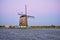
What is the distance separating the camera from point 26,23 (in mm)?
81125

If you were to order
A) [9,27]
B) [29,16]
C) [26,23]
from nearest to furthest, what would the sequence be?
[26,23] < [29,16] < [9,27]

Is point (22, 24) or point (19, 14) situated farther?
point (19, 14)

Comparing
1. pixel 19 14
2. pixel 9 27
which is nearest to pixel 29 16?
pixel 19 14

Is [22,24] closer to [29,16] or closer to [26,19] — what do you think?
[26,19]

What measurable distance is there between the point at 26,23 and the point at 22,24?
1.56m

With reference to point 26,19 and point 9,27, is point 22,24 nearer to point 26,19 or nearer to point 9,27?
point 26,19

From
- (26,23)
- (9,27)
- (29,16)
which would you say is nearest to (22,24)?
(26,23)

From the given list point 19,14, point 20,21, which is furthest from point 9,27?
point 20,21

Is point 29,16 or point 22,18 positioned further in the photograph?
point 29,16

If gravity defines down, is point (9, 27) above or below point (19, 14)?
below

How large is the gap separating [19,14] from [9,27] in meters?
18.4

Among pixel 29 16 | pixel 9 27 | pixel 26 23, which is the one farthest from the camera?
pixel 9 27

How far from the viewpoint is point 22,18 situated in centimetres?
8375

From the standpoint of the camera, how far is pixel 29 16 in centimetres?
9281
